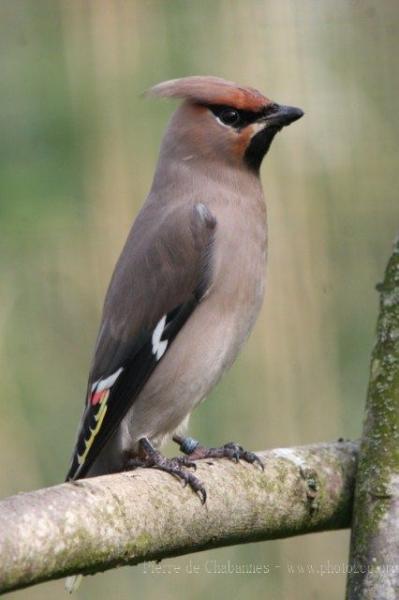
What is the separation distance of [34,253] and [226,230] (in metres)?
0.92

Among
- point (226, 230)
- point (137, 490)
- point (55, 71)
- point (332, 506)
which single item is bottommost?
point (332, 506)

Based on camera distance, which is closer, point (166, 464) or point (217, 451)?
point (166, 464)

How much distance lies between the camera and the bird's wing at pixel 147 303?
12.4 feet

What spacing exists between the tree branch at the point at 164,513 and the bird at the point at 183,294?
443 millimetres

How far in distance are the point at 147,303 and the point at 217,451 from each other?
20.4 inches

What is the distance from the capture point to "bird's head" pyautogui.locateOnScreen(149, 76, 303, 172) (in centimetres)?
397

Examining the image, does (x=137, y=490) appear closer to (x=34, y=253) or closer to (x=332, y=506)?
(x=332, y=506)

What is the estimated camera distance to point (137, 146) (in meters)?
4.67

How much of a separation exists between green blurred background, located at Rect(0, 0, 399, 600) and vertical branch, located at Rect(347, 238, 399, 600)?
86cm

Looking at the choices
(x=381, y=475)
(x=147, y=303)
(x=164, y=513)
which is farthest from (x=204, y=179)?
(x=164, y=513)

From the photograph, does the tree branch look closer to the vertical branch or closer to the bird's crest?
the vertical branch

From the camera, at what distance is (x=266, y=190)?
4.45 meters

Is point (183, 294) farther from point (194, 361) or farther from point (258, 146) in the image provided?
point (258, 146)

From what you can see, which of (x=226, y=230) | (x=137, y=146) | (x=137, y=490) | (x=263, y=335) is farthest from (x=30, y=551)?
(x=137, y=146)
